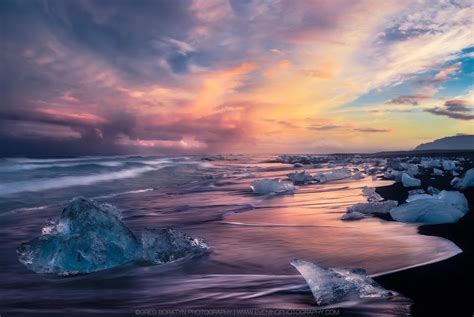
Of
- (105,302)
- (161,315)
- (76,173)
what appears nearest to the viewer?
(161,315)

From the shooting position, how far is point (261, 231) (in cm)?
546

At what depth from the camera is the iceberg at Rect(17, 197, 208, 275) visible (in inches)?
148

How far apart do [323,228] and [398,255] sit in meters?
1.71

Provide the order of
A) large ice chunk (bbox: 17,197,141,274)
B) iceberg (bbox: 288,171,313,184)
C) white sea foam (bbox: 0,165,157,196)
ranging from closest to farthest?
large ice chunk (bbox: 17,197,141,274) < white sea foam (bbox: 0,165,157,196) < iceberg (bbox: 288,171,313,184)

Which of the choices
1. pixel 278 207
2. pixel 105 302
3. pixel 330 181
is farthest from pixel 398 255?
pixel 330 181

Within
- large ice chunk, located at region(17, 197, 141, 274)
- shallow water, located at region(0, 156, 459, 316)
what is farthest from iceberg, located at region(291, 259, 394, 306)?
large ice chunk, located at region(17, 197, 141, 274)

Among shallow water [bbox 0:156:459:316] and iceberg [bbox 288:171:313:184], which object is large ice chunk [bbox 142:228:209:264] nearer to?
shallow water [bbox 0:156:459:316]

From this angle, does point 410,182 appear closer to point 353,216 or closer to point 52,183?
point 353,216

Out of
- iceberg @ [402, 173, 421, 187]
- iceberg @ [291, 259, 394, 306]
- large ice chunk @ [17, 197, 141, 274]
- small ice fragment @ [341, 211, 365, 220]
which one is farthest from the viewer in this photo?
iceberg @ [402, 173, 421, 187]

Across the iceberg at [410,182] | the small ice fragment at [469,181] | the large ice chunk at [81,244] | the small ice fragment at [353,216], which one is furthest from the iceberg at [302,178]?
the large ice chunk at [81,244]

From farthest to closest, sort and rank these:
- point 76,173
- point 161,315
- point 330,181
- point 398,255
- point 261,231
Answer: point 76,173, point 330,181, point 261,231, point 398,255, point 161,315

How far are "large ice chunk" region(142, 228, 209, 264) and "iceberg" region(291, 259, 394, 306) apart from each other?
4.96 ft

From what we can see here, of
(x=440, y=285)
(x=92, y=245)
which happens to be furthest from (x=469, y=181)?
(x=92, y=245)

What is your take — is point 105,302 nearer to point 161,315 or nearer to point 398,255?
point 161,315
